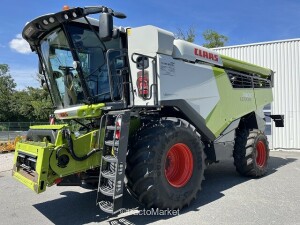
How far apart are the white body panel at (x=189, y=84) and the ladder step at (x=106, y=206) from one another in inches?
69.3

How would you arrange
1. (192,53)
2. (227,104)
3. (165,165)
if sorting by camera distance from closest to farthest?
(165,165), (192,53), (227,104)

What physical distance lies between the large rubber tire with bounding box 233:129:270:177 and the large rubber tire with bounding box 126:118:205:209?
2.08 metres

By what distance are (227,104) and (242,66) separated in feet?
4.42

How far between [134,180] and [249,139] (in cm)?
360

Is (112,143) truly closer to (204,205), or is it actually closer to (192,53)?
(204,205)

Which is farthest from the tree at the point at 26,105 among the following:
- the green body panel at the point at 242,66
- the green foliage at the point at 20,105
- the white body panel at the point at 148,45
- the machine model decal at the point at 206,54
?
the white body panel at the point at 148,45

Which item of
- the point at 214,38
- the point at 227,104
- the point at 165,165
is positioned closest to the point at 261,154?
the point at 227,104

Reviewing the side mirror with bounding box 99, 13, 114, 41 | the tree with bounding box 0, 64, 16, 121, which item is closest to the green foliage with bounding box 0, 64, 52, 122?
the tree with bounding box 0, 64, 16, 121

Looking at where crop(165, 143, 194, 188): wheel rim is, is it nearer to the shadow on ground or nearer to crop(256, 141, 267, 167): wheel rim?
the shadow on ground

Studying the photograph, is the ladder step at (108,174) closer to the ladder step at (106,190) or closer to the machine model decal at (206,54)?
the ladder step at (106,190)

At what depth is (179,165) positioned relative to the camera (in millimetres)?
5523

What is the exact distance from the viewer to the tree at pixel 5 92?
49.3 metres

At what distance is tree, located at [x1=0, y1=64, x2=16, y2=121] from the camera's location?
49.3 m

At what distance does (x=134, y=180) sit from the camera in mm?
4789
